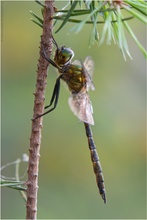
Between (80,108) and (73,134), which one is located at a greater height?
(73,134)

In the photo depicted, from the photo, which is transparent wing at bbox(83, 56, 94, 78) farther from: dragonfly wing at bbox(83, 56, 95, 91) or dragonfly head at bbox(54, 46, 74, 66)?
dragonfly head at bbox(54, 46, 74, 66)

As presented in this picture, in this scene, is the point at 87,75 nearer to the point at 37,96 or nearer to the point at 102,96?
the point at 37,96

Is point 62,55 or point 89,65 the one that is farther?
point 89,65

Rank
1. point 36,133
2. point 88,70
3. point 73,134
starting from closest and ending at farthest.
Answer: point 36,133, point 88,70, point 73,134

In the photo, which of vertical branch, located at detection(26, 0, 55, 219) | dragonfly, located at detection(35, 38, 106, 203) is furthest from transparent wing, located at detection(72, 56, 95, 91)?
vertical branch, located at detection(26, 0, 55, 219)

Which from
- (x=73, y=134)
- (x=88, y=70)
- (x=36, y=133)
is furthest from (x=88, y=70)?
(x=73, y=134)

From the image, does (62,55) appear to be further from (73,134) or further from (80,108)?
(73,134)

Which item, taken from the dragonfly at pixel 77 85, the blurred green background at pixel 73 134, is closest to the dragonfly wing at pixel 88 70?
the dragonfly at pixel 77 85
